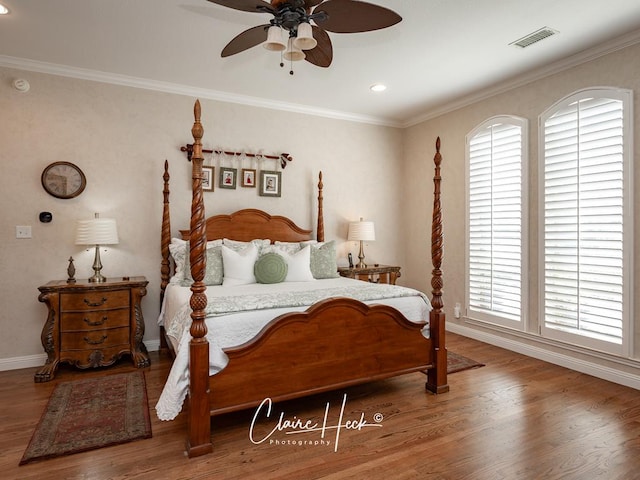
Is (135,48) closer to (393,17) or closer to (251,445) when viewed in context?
(393,17)

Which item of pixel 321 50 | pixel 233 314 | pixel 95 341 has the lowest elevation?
pixel 95 341

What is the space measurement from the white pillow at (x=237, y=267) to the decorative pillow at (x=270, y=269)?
6 centimetres

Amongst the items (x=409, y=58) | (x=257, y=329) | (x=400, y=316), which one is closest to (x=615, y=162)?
(x=409, y=58)

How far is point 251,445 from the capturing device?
2275 mm

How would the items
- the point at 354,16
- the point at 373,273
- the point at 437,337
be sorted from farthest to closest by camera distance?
the point at 373,273 < the point at 437,337 < the point at 354,16

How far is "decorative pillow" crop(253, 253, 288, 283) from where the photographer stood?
368cm

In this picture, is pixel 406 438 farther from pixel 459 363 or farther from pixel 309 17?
pixel 309 17

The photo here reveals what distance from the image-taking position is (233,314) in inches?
93.8

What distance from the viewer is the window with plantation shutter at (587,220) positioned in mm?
3090

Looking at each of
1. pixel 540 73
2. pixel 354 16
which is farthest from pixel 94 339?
pixel 540 73

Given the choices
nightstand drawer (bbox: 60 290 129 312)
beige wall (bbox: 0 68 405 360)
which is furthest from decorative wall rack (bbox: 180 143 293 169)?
nightstand drawer (bbox: 60 290 129 312)

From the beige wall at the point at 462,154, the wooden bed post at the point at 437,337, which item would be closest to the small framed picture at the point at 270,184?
the beige wall at the point at 462,154

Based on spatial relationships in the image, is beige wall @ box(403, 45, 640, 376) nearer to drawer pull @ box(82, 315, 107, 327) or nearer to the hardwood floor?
the hardwood floor

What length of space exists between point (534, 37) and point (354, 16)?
1836 mm
